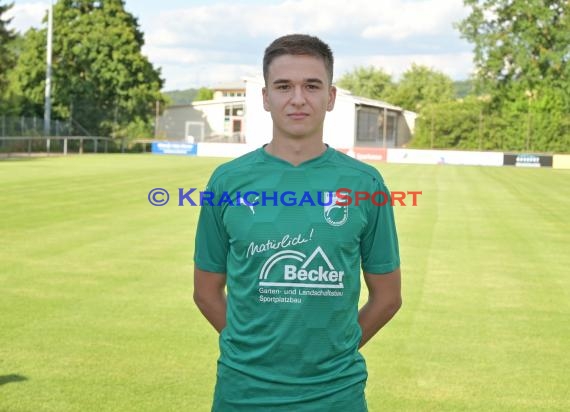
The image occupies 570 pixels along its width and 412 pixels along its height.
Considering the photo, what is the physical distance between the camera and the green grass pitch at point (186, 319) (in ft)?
21.5

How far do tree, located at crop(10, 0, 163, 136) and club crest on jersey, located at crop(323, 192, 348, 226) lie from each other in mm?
61441

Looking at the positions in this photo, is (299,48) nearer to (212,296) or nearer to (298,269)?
(298,269)

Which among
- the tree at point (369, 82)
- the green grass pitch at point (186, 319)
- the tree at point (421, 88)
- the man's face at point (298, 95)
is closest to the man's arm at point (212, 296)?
the man's face at point (298, 95)

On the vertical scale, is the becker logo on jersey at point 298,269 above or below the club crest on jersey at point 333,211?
below

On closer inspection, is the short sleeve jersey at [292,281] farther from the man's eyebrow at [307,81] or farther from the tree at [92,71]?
the tree at [92,71]

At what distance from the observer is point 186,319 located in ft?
29.1

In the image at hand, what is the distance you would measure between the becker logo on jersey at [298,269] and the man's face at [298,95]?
1.48 feet

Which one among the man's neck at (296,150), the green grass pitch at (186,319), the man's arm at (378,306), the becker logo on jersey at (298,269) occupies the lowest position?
the green grass pitch at (186,319)

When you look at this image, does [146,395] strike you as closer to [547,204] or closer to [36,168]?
[547,204]

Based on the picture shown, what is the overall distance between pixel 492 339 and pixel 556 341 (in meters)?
0.63

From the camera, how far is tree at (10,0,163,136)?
205 ft

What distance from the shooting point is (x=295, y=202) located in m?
3.11

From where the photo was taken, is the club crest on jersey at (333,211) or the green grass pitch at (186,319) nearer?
the club crest on jersey at (333,211)

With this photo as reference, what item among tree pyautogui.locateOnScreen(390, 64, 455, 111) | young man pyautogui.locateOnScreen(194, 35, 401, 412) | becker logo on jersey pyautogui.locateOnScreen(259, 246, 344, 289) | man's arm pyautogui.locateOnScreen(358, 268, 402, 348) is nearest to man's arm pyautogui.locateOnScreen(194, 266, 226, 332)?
young man pyautogui.locateOnScreen(194, 35, 401, 412)
